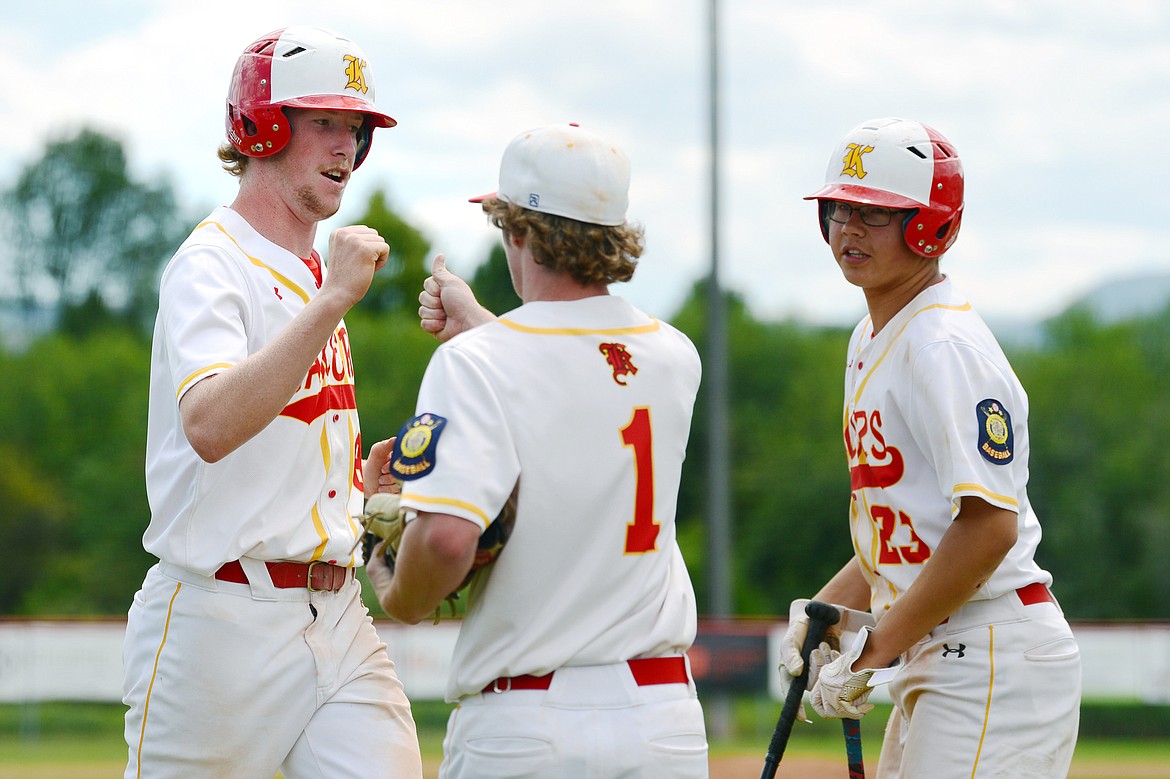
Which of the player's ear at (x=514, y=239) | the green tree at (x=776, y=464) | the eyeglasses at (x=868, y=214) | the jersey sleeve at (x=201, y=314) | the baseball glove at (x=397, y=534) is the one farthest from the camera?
the green tree at (x=776, y=464)

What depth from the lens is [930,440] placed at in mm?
4012

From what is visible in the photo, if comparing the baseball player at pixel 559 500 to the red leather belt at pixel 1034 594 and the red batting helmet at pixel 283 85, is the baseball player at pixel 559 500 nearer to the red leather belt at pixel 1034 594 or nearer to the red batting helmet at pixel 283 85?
the red batting helmet at pixel 283 85

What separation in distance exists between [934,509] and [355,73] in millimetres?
2137

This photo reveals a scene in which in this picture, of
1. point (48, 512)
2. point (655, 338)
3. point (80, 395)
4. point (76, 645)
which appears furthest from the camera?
point (80, 395)

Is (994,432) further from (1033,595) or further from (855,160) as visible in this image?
(855,160)

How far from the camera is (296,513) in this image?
13.4 ft

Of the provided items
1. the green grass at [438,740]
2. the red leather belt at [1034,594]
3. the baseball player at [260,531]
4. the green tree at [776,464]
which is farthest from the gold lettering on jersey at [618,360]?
the green tree at [776,464]

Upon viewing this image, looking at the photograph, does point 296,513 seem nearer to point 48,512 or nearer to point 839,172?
point 839,172

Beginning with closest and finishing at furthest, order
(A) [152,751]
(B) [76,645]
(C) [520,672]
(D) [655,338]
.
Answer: (C) [520,672], (D) [655,338], (A) [152,751], (B) [76,645]

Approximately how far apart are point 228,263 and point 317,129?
53 cm

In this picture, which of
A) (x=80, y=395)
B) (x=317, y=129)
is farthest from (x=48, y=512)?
(x=317, y=129)

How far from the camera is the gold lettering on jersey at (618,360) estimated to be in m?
3.41

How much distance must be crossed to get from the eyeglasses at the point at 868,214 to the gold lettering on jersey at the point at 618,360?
1282mm

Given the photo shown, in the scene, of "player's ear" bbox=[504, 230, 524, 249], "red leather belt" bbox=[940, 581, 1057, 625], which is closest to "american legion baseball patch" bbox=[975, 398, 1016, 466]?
"red leather belt" bbox=[940, 581, 1057, 625]
